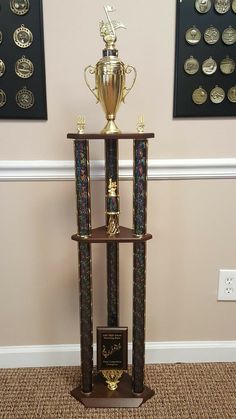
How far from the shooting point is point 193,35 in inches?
48.8

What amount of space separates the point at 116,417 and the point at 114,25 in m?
1.25

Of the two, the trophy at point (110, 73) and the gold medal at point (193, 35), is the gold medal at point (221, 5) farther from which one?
the trophy at point (110, 73)

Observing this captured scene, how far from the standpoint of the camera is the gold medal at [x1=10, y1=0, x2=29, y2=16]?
1.20 meters

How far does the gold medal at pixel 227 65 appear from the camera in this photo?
1263 mm

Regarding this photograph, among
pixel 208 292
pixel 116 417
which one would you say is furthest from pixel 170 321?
pixel 116 417

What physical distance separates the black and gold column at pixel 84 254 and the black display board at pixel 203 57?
0.41 meters

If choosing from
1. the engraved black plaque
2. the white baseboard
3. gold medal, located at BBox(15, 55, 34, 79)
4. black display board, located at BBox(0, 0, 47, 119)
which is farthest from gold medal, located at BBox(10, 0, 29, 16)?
the white baseboard

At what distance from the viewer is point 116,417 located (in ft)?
4.04

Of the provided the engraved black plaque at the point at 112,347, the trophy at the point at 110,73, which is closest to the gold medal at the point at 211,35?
the trophy at the point at 110,73

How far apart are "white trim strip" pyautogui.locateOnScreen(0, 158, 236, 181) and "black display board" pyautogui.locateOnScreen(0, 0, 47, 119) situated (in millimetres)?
168

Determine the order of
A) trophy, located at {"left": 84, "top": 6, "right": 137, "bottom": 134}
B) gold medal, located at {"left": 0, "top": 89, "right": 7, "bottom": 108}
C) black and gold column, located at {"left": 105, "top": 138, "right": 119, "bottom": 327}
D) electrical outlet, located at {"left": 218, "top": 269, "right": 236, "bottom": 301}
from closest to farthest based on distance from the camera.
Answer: trophy, located at {"left": 84, "top": 6, "right": 137, "bottom": 134}
black and gold column, located at {"left": 105, "top": 138, "right": 119, "bottom": 327}
gold medal, located at {"left": 0, "top": 89, "right": 7, "bottom": 108}
electrical outlet, located at {"left": 218, "top": 269, "right": 236, "bottom": 301}

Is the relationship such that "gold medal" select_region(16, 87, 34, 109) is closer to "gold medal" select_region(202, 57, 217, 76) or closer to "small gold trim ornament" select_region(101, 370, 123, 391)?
"gold medal" select_region(202, 57, 217, 76)

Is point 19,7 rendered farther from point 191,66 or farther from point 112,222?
point 112,222

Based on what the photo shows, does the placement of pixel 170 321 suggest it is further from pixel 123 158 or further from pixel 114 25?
pixel 114 25
